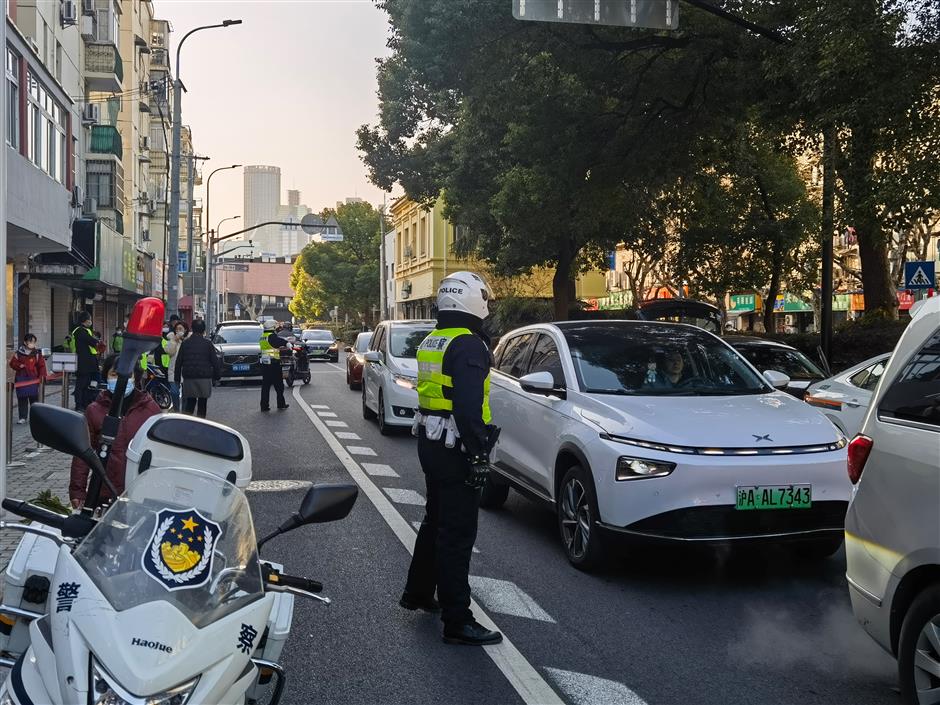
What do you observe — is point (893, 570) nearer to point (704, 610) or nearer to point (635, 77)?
point (704, 610)

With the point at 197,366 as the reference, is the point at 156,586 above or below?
below

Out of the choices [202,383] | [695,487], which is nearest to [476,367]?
[695,487]

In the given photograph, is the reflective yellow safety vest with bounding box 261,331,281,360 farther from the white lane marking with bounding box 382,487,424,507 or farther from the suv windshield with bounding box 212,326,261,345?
the white lane marking with bounding box 382,487,424,507

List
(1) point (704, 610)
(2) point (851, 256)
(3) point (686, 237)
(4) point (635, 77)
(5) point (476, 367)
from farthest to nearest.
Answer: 1. (2) point (851, 256)
2. (3) point (686, 237)
3. (4) point (635, 77)
4. (1) point (704, 610)
5. (5) point (476, 367)

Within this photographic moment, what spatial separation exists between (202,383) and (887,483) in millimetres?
13153

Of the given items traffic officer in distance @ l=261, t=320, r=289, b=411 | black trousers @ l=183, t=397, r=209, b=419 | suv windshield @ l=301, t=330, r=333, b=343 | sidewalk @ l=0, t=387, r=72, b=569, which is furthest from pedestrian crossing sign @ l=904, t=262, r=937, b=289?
suv windshield @ l=301, t=330, r=333, b=343

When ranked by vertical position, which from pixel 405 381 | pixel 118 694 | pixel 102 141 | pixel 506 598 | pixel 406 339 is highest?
pixel 102 141

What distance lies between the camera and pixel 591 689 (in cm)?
468

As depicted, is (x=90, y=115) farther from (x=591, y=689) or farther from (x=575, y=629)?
(x=591, y=689)

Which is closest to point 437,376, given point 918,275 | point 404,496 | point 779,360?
point 404,496

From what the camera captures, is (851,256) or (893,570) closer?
(893,570)

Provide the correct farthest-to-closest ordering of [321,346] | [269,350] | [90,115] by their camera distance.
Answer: [321,346], [90,115], [269,350]

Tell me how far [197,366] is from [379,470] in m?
5.32

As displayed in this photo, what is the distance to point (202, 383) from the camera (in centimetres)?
1608
